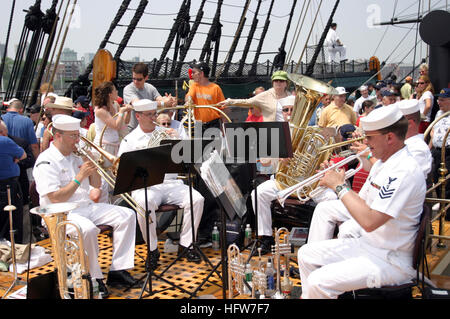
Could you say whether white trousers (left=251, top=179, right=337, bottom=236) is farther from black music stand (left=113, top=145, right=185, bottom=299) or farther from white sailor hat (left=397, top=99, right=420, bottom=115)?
white sailor hat (left=397, top=99, right=420, bottom=115)

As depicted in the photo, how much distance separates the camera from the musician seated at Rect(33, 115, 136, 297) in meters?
3.95

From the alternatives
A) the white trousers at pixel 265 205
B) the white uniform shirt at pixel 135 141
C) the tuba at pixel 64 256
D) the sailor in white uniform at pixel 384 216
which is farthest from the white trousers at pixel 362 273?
the white uniform shirt at pixel 135 141

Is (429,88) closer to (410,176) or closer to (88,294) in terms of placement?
(410,176)

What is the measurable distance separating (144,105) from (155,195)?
97 centimetres

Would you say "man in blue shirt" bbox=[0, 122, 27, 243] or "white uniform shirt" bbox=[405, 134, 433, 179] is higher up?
"white uniform shirt" bbox=[405, 134, 433, 179]

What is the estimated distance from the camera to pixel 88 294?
334cm

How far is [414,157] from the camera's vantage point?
3.79m

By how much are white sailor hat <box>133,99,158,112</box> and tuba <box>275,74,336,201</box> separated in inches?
58.4

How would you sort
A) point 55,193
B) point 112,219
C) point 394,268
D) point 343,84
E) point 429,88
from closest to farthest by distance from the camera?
Answer: 1. point 394,268
2. point 55,193
3. point 112,219
4. point 429,88
5. point 343,84

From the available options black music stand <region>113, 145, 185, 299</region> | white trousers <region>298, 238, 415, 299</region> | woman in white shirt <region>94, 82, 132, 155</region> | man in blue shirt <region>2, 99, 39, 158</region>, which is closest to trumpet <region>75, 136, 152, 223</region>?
black music stand <region>113, 145, 185, 299</region>

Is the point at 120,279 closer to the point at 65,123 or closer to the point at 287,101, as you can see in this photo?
the point at 65,123

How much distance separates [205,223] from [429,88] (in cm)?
492

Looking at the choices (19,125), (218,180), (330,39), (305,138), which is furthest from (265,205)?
(330,39)
